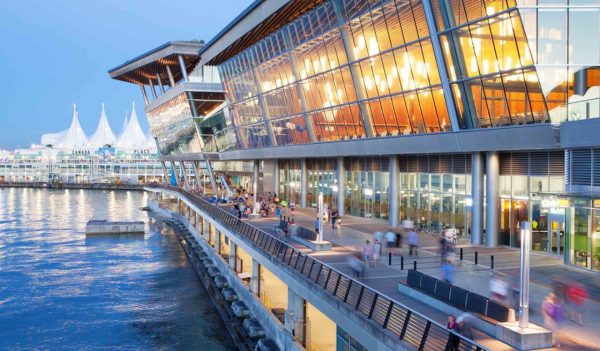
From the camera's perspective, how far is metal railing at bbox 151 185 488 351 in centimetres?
1252

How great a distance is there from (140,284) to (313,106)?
16.8 m

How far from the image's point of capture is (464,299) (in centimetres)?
1511

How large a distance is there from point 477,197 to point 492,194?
3.89ft

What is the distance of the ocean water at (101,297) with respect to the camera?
2819 cm

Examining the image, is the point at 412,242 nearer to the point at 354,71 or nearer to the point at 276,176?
the point at 354,71

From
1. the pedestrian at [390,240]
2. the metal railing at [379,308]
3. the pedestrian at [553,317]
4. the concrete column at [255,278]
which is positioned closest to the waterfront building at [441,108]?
the concrete column at [255,278]

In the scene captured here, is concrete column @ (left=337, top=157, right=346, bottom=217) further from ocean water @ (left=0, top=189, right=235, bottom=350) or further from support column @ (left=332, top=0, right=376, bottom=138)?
ocean water @ (left=0, top=189, right=235, bottom=350)

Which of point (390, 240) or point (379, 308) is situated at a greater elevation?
point (390, 240)

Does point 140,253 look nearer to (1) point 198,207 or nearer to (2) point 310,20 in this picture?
(1) point 198,207

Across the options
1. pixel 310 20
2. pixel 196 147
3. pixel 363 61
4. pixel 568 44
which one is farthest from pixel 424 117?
pixel 196 147

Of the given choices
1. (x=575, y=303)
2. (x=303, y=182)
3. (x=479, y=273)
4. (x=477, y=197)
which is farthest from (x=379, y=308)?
(x=303, y=182)

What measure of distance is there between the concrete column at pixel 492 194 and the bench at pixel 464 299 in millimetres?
12257

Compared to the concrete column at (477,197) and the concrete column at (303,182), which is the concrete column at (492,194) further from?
the concrete column at (303,182)

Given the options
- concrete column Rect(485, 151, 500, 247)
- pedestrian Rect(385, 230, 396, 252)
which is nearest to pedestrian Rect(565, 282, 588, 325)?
pedestrian Rect(385, 230, 396, 252)
